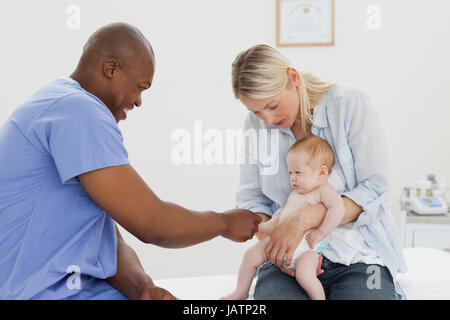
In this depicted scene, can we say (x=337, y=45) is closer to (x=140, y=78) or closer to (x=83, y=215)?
(x=140, y=78)

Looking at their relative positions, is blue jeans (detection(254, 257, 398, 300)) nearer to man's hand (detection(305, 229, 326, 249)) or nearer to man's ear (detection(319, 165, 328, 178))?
man's hand (detection(305, 229, 326, 249))

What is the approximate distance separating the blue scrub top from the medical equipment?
1.66 meters

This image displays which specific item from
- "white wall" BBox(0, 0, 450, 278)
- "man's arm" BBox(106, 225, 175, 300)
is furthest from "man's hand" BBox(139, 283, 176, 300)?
"white wall" BBox(0, 0, 450, 278)

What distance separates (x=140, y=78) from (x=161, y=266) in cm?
110

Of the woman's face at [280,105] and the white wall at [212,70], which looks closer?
the woman's face at [280,105]

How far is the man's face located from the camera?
0.98m

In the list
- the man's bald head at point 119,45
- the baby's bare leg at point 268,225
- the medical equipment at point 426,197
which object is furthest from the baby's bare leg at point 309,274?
the medical equipment at point 426,197

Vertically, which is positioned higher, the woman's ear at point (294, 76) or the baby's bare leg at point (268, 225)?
the woman's ear at point (294, 76)

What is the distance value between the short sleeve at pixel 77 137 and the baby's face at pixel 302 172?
0.46 m

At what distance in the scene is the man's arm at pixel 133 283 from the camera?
1.04m

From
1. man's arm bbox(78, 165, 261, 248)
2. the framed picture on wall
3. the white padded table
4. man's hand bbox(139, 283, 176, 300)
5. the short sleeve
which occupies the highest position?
the framed picture on wall

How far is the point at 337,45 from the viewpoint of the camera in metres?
2.29

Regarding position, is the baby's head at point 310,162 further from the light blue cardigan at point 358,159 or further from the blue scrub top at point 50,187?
the blue scrub top at point 50,187

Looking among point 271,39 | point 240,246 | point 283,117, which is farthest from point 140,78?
point 271,39
